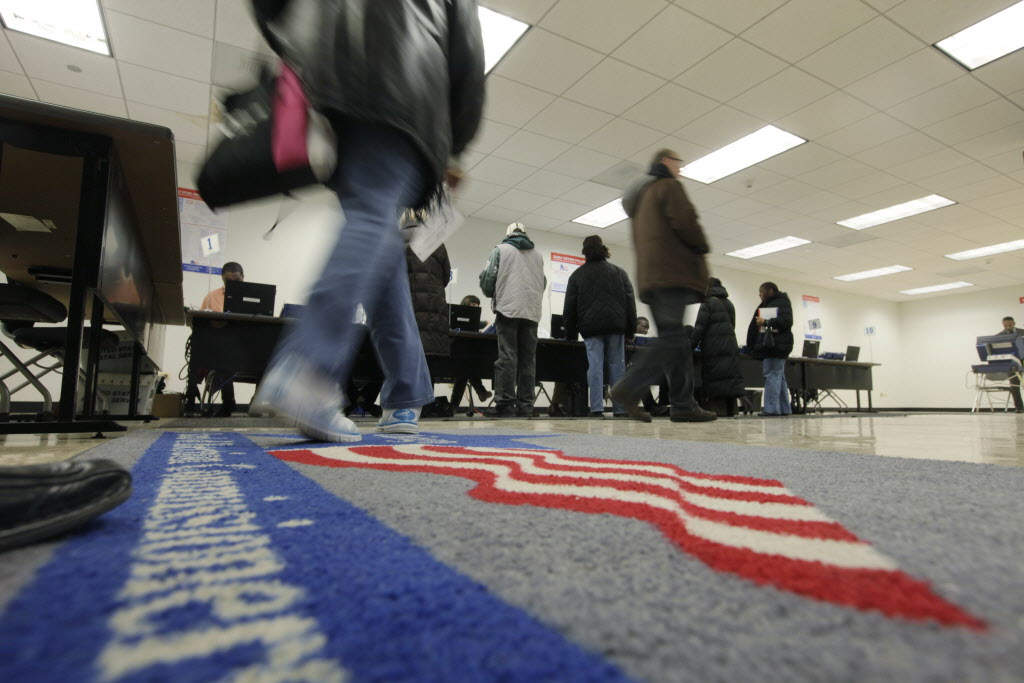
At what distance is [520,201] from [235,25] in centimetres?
357

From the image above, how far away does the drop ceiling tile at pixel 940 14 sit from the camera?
123 inches

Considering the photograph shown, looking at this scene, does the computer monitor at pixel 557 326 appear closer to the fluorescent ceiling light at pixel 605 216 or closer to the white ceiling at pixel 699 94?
the white ceiling at pixel 699 94

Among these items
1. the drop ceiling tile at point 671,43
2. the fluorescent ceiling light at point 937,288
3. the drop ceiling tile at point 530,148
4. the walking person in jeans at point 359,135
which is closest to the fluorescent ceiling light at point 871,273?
the fluorescent ceiling light at point 937,288

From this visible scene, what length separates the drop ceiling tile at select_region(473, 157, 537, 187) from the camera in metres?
5.29

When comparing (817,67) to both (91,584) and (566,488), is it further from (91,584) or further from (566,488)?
(91,584)

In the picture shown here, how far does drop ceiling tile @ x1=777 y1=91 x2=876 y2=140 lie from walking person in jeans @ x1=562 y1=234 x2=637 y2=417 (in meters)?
2.23

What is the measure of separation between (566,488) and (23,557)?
40 centimetres

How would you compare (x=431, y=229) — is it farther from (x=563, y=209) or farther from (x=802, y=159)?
(x=563, y=209)

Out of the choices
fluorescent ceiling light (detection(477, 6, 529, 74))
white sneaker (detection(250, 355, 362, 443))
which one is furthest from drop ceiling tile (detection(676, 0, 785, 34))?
white sneaker (detection(250, 355, 362, 443))

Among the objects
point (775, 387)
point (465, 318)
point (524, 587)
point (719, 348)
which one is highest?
point (465, 318)

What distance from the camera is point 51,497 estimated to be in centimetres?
32

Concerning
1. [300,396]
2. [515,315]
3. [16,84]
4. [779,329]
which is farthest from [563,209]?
[300,396]

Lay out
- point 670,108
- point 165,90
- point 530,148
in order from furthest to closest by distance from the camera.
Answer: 1. point 530,148
2. point 670,108
3. point 165,90

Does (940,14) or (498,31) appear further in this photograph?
(498,31)
